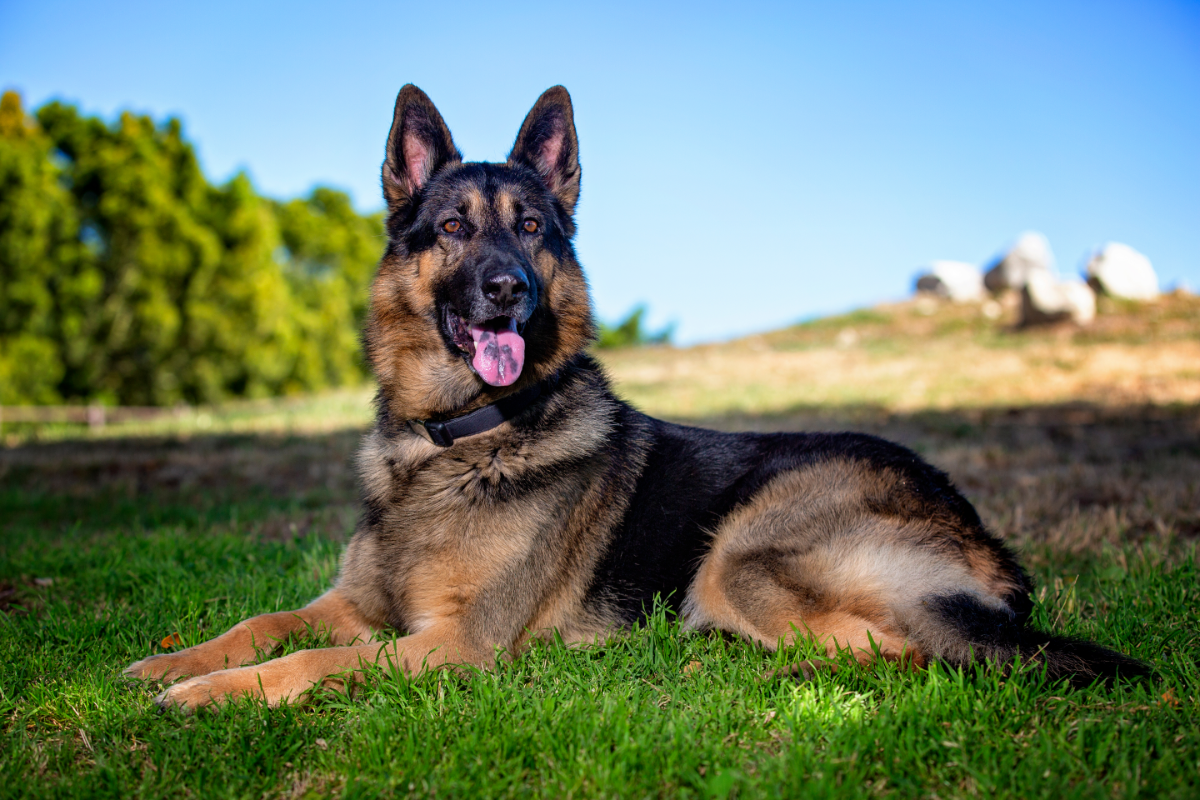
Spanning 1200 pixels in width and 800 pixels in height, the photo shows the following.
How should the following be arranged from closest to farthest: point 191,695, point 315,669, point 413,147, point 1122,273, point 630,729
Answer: point 630,729
point 191,695
point 315,669
point 413,147
point 1122,273

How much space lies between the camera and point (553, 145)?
4145 millimetres

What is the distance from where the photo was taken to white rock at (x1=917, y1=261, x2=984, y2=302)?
94.8 ft

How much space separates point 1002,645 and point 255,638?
10.2ft

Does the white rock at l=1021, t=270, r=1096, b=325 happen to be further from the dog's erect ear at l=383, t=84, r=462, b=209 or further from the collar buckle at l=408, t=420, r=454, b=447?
the collar buckle at l=408, t=420, r=454, b=447

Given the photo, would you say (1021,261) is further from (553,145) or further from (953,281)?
(553,145)

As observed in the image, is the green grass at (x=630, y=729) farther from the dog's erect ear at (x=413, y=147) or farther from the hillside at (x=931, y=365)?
the hillside at (x=931, y=365)

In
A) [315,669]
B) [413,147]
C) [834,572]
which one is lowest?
[315,669]

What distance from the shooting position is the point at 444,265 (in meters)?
3.61

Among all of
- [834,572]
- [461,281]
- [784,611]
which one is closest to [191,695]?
[461,281]

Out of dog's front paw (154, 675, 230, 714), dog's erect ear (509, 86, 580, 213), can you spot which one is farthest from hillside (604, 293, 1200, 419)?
dog's front paw (154, 675, 230, 714)

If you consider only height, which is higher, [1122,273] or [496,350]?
[1122,273]

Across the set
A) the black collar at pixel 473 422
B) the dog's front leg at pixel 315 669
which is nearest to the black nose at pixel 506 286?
the black collar at pixel 473 422

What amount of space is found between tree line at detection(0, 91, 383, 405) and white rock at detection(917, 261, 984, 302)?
71.5 feet

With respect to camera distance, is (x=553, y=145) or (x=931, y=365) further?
(x=931, y=365)
